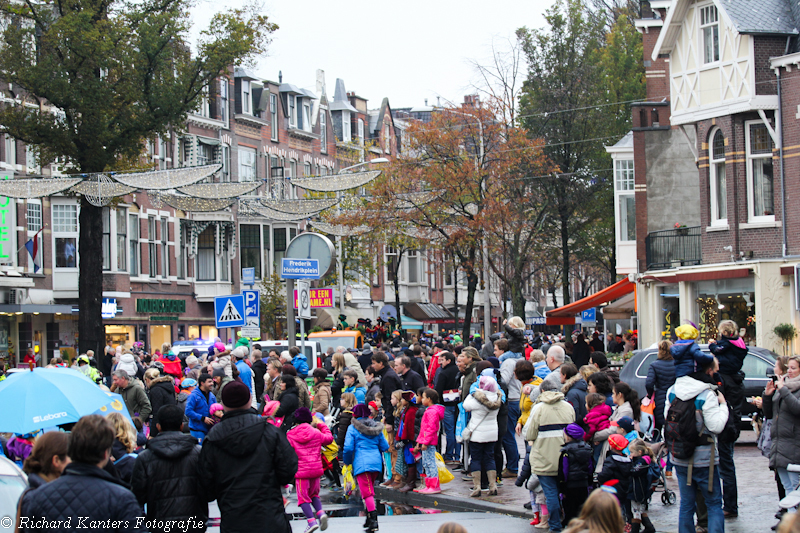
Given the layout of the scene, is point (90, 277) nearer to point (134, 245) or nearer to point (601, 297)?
point (134, 245)

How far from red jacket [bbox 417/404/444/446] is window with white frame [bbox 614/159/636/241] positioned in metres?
22.6

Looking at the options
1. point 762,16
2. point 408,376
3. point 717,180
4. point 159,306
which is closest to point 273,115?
point 159,306

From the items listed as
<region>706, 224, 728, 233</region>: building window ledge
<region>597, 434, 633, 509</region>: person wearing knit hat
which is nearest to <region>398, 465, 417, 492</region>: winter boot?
<region>597, 434, 633, 509</region>: person wearing knit hat

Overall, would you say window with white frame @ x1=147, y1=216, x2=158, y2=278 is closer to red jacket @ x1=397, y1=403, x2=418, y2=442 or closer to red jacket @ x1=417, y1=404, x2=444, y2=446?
red jacket @ x1=397, y1=403, x2=418, y2=442

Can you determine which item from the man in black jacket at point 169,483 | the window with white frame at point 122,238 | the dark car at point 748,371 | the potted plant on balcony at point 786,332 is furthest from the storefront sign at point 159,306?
the man in black jacket at point 169,483

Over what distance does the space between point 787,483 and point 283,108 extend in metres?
46.2

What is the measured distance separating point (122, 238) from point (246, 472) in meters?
34.5

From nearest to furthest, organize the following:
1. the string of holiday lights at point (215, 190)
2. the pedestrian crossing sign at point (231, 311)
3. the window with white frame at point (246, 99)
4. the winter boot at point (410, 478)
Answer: the winter boot at point (410, 478), the pedestrian crossing sign at point (231, 311), the string of holiday lights at point (215, 190), the window with white frame at point (246, 99)

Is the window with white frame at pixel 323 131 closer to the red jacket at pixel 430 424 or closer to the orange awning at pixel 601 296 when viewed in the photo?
the orange awning at pixel 601 296

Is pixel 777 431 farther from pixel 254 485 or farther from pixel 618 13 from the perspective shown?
pixel 618 13

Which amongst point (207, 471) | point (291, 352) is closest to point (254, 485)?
point (207, 471)

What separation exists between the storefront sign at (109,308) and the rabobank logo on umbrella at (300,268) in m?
20.9

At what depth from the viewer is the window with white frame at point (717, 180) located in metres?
25.6

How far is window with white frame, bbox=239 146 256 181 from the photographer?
48.4 metres
